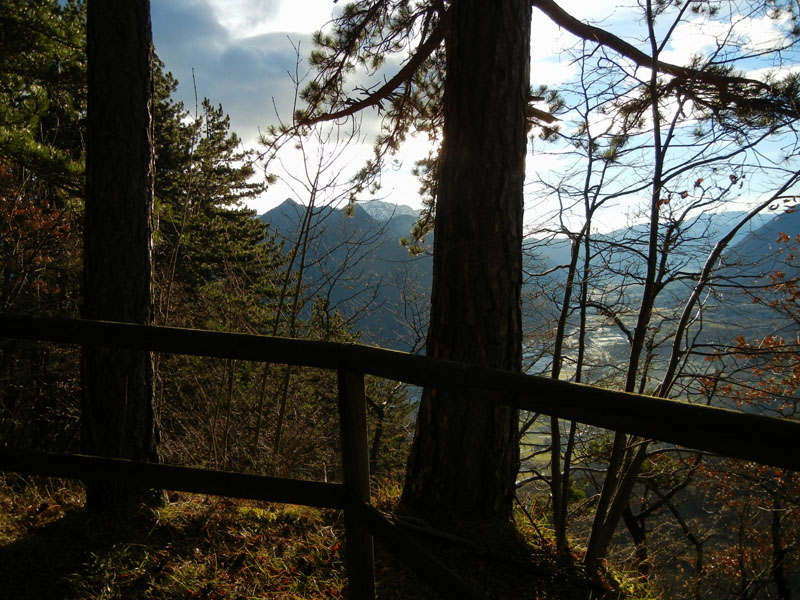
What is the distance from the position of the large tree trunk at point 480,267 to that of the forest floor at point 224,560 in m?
0.30

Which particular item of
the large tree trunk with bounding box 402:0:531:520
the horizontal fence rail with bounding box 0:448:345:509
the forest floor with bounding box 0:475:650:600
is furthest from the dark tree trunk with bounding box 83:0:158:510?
the large tree trunk with bounding box 402:0:531:520

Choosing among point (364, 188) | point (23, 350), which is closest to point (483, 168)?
point (364, 188)

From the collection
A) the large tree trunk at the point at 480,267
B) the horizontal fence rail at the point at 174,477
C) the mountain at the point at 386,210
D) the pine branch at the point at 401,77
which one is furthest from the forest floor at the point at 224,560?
the pine branch at the point at 401,77

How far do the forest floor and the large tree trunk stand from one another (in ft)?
0.99

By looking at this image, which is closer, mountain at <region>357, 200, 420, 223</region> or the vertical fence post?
the vertical fence post

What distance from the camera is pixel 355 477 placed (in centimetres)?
163

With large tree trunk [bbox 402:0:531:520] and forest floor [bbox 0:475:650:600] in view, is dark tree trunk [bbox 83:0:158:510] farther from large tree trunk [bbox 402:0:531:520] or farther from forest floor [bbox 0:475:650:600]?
large tree trunk [bbox 402:0:531:520]

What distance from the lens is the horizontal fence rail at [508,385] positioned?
88 centimetres

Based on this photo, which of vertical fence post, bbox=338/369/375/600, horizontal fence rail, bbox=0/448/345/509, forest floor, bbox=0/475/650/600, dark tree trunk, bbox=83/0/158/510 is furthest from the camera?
dark tree trunk, bbox=83/0/158/510

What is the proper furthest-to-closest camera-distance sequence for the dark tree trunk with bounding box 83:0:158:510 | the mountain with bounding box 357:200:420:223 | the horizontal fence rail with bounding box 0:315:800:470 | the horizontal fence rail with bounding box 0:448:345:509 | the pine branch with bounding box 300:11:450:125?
the mountain with bounding box 357:200:420:223, the pine branch with bounding box 300:11:450:125, the dark tree trunk with bounding box 83:0:158:510, the horizontal fence rail with bounding box 0:448:345:509, the horizontal fence rail with bounding box 0:315:800:470

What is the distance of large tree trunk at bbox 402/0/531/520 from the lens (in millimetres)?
2705

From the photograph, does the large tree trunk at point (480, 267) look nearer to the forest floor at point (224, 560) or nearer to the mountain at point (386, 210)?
the forest floor at point (224, 560)

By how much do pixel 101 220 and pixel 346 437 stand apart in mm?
2434

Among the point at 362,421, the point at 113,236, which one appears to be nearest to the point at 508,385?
the point at 362,421
